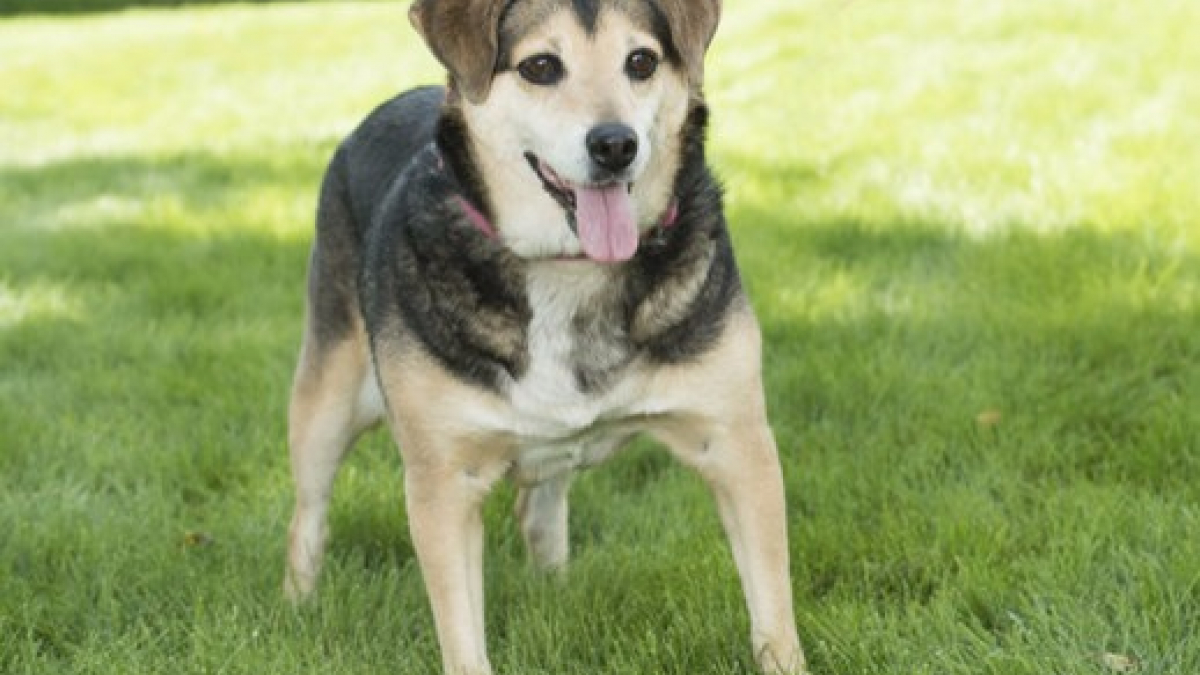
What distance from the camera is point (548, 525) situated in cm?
422

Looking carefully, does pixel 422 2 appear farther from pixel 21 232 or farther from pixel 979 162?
pixel 21 232

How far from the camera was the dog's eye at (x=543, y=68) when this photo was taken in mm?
3496

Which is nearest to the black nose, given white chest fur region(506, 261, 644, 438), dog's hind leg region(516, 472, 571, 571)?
white chest fur region(506, 261, 644, 438)

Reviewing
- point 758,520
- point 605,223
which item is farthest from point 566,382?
point 758,520

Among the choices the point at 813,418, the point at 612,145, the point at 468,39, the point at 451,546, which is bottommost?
the point at 813,418

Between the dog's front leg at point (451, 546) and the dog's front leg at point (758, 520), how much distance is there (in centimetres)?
53

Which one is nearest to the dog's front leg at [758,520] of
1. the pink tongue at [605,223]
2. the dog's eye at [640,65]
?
the pink tongue at [605,223]

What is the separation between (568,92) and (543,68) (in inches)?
4.5

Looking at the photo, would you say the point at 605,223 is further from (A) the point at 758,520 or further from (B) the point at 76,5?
(B) the point at 76,5

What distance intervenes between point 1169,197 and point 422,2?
395cm

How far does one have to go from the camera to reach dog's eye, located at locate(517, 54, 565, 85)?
3.50 metres

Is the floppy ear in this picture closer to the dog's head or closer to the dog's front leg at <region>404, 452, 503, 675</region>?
the dog's head

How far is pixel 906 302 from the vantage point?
572 centimetres

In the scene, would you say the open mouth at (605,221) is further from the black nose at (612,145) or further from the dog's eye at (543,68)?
the dog's eye at (543,68)
